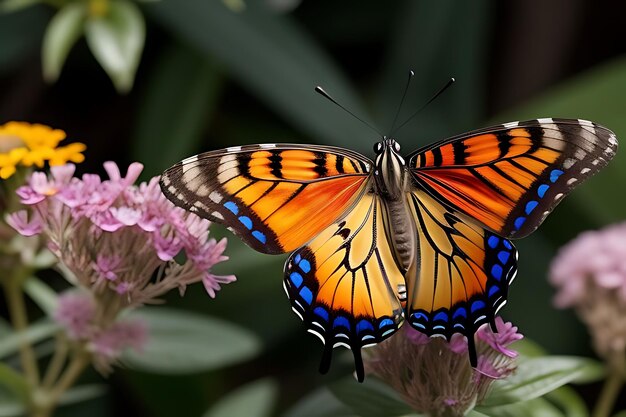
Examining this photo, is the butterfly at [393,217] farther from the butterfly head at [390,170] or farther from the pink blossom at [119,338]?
the pink blossom at [119,338]

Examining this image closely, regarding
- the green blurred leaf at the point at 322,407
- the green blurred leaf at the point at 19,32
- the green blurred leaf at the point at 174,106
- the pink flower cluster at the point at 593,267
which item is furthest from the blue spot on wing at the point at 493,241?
the green blurred leaf at the point at 19,32

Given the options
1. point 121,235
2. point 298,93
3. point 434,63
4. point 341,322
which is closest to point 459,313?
point 341,322

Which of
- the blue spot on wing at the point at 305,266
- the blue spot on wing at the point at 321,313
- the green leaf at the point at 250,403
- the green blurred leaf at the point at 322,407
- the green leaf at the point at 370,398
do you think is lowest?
the green leaf at the point at 250,403

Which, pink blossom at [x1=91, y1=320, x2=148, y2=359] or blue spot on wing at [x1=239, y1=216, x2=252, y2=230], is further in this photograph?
pink blossom at [x1=91, y1=320, x2=148, y2=359]

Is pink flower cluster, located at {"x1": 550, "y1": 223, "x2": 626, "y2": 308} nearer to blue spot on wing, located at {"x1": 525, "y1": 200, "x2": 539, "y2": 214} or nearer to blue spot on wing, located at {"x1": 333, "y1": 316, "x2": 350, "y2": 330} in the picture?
blue spot on wing, located at {"x1": 525, "y1": 200, "x2": 539, "y2": 214}

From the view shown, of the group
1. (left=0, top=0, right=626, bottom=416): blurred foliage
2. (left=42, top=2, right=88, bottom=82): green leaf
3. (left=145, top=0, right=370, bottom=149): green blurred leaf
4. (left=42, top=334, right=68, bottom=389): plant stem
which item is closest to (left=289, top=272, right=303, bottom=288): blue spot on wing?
(left=42, top=334, right=68, bottom=389): plant stem

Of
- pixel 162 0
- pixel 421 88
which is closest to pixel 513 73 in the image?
pixel 421 88
